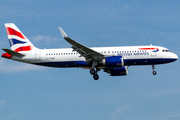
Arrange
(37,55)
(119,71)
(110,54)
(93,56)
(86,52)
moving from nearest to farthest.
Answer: (86,52)
(93,56)
(110,54)
(37,55)
(119,71)

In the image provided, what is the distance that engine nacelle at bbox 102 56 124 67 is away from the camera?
43.0 meters

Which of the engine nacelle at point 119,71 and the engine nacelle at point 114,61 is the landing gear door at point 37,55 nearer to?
the engine nacelle at point 114,61

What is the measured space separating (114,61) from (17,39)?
16500 mm

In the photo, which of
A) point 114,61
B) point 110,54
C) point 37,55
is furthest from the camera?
point 37,55

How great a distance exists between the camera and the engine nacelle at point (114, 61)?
43000mm

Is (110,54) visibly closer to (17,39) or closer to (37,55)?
(37,55)

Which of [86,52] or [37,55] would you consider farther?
[37,55]

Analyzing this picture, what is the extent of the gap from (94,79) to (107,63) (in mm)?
4178

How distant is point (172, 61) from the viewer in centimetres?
4541

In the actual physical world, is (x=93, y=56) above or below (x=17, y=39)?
below

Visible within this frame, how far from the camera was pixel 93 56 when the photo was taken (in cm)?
4375

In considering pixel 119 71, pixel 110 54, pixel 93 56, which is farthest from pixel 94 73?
pixel 119 71

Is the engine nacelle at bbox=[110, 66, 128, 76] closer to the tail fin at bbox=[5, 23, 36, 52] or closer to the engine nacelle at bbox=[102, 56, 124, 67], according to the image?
the engine nacelle at bbox=[102, 56, 124, 67]

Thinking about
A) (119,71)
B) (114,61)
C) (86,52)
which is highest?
(86,52)
